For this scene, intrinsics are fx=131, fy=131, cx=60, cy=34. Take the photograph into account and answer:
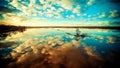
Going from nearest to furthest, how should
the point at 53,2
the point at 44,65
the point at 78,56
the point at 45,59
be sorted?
the point at 44,65 → the point at 45,59 → the point at 78,56 → the point at 53,2

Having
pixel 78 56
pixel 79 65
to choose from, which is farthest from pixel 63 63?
pixel 78 56

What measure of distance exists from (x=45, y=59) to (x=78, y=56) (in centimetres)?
142

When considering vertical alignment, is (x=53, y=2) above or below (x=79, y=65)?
above

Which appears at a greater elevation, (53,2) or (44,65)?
(53,2)

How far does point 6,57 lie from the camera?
541 cm

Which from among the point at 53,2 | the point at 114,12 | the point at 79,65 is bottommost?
the point at 79,65

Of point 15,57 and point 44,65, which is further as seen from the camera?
point 15,57

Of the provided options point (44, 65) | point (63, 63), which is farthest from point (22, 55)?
point (63, 63)

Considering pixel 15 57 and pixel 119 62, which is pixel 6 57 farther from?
pixel 119 62

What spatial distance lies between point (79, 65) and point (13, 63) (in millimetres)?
2395

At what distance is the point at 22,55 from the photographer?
568 centimetres

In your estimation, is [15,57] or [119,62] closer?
[119,62]

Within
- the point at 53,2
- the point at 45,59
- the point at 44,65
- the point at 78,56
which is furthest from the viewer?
the point at 53,2

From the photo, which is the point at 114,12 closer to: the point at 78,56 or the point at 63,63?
the point at 78,56
